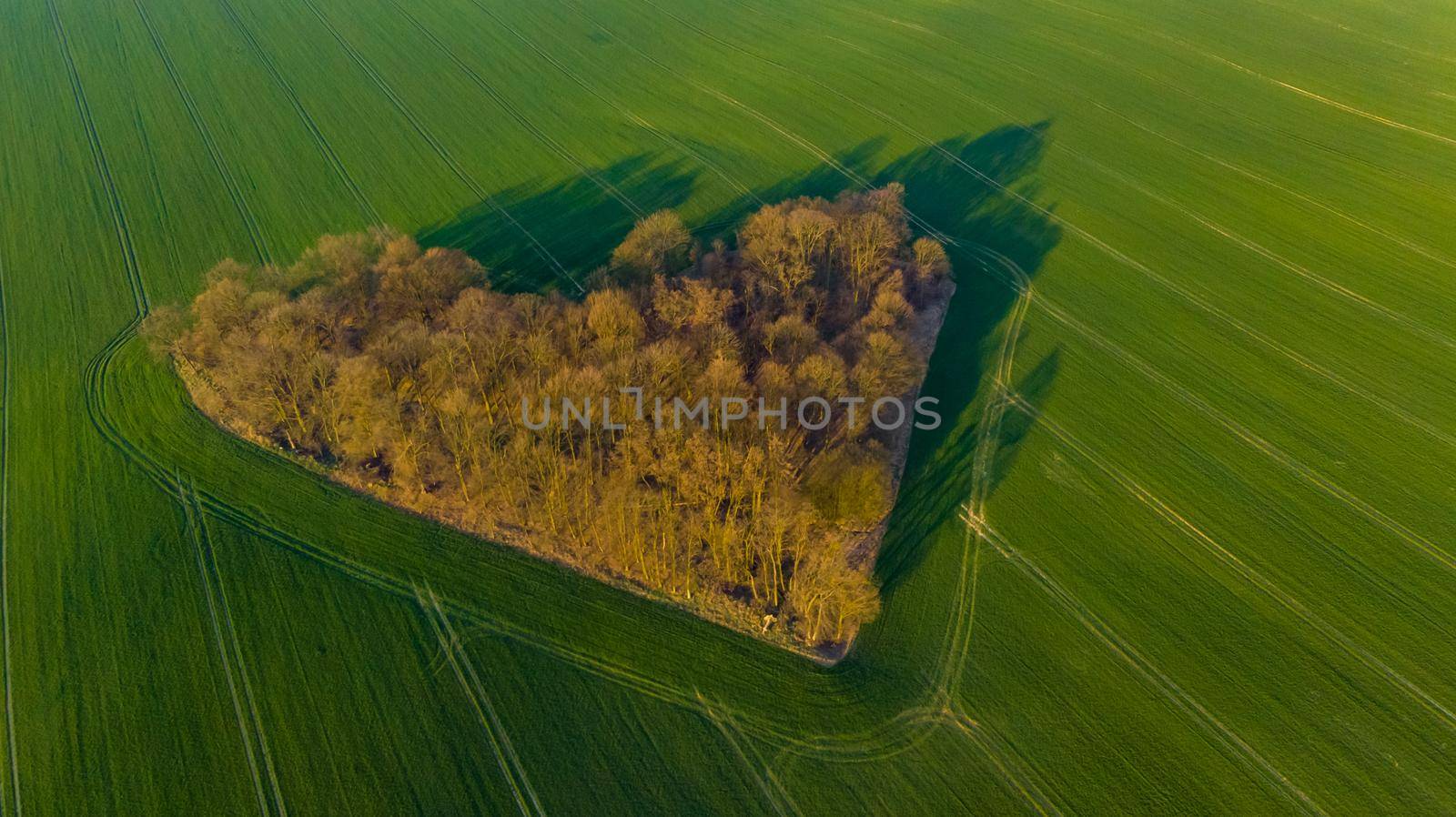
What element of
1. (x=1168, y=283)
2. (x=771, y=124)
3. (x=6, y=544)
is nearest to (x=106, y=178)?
(x=6, y=544)

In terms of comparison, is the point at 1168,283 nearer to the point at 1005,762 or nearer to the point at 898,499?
the point at 898,499

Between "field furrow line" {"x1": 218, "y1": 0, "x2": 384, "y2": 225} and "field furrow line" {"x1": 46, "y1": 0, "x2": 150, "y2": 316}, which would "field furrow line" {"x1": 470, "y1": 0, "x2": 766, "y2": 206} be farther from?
"field furrow line" {"x1": 46, "y1": 0, "x2": 150, "y2": 316}

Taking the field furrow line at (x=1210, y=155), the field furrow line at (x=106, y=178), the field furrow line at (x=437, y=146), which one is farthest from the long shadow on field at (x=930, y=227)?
the field furrow line at (x=106, y=178)

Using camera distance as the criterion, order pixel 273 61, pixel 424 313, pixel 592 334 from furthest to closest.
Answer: pixel 273 61 → pixel 424 313 → pixel 592 334

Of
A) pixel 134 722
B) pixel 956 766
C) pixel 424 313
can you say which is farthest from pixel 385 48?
pixel 956 766

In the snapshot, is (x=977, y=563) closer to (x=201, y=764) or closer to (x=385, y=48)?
(x=201, y=764)

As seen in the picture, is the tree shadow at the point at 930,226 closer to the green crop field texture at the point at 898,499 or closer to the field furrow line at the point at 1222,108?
the green crop field texture at the point at 898,499
